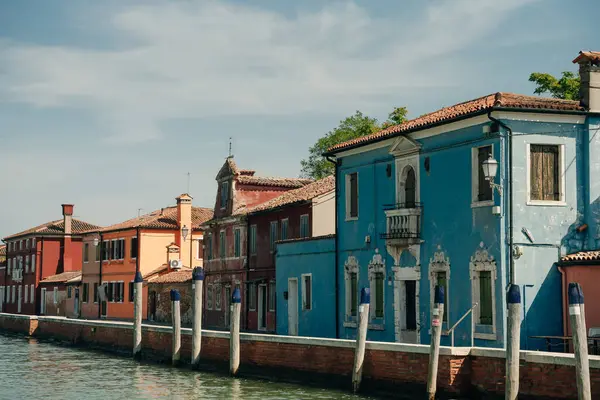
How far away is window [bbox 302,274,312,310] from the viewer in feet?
104

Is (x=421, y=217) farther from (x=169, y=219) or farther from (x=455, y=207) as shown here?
(x=169, y=219)

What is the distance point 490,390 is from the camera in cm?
1788

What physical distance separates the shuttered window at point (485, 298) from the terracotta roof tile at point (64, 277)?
140 feet

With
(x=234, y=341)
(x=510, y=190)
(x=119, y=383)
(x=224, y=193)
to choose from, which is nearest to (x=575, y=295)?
(x=510, y=190)

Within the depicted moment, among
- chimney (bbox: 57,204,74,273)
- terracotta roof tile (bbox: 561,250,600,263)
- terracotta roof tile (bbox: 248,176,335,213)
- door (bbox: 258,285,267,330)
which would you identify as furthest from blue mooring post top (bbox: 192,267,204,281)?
chimney (bbox: 57,204,74,273)

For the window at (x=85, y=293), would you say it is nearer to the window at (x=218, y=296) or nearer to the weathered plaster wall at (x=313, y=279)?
the window at (x=218, y=296)

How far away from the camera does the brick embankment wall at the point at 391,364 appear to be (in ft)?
54.4

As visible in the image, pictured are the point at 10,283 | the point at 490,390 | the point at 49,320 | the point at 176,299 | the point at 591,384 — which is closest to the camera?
the point at 591,384

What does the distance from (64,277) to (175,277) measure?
19774mm

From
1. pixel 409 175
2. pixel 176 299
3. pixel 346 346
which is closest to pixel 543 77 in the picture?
pixel 409 175

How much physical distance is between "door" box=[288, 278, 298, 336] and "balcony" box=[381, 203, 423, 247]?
6.90m

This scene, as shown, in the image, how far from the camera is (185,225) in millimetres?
53250

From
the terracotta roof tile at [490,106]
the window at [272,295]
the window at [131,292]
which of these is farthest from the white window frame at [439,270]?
the window at [131,292]

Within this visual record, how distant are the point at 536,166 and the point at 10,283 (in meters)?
60.8
